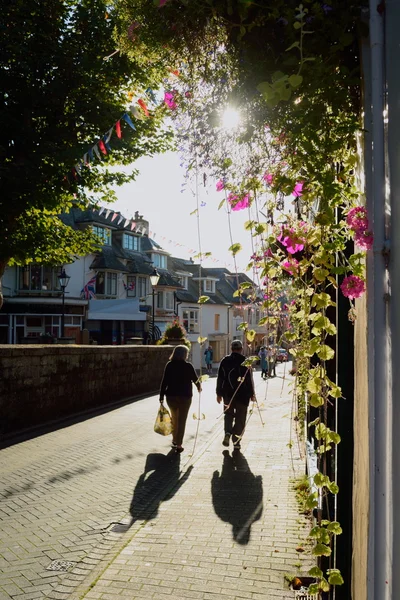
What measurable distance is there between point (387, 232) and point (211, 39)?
1.10 meters

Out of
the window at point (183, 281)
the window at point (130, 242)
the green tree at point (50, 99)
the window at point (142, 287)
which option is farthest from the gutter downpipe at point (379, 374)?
the window at point (183, 281)

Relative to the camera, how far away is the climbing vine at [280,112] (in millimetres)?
1861

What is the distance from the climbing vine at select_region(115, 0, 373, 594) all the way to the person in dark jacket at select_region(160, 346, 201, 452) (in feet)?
20.5

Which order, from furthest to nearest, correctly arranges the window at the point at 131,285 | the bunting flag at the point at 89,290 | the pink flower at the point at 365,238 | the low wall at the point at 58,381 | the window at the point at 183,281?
the window at the point at 183,281 → the window at the point at 131,285 → the bunting flag at the point at 89,290 → the low wall at the point at 58,381 → the pink flower at the point at 365,238

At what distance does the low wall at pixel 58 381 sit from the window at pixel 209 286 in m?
35.8

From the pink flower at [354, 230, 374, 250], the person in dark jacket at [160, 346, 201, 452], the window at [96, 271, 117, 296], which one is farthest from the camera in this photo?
the window at [96, 271, 117, 296]

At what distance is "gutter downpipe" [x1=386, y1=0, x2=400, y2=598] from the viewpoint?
1.63 metres

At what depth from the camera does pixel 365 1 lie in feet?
5.95

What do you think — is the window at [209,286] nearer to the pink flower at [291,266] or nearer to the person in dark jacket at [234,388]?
the person in dark jacket at [234,388]

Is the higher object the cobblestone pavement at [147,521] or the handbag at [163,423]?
the handbag at [163,423]

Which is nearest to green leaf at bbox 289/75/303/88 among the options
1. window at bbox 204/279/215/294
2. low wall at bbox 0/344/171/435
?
low wall at bbox 0/344/171/435

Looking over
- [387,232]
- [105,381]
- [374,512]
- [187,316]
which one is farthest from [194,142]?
[187,316]

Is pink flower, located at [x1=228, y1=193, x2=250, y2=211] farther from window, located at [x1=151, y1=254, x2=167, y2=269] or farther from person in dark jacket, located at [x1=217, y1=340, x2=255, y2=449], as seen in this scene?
window, located at [x1=151, y1=254, x2=167, y2=269]

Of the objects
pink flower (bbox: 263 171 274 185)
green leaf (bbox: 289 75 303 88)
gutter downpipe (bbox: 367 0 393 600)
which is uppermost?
green leaf (bbox: 289 75 303 88)
